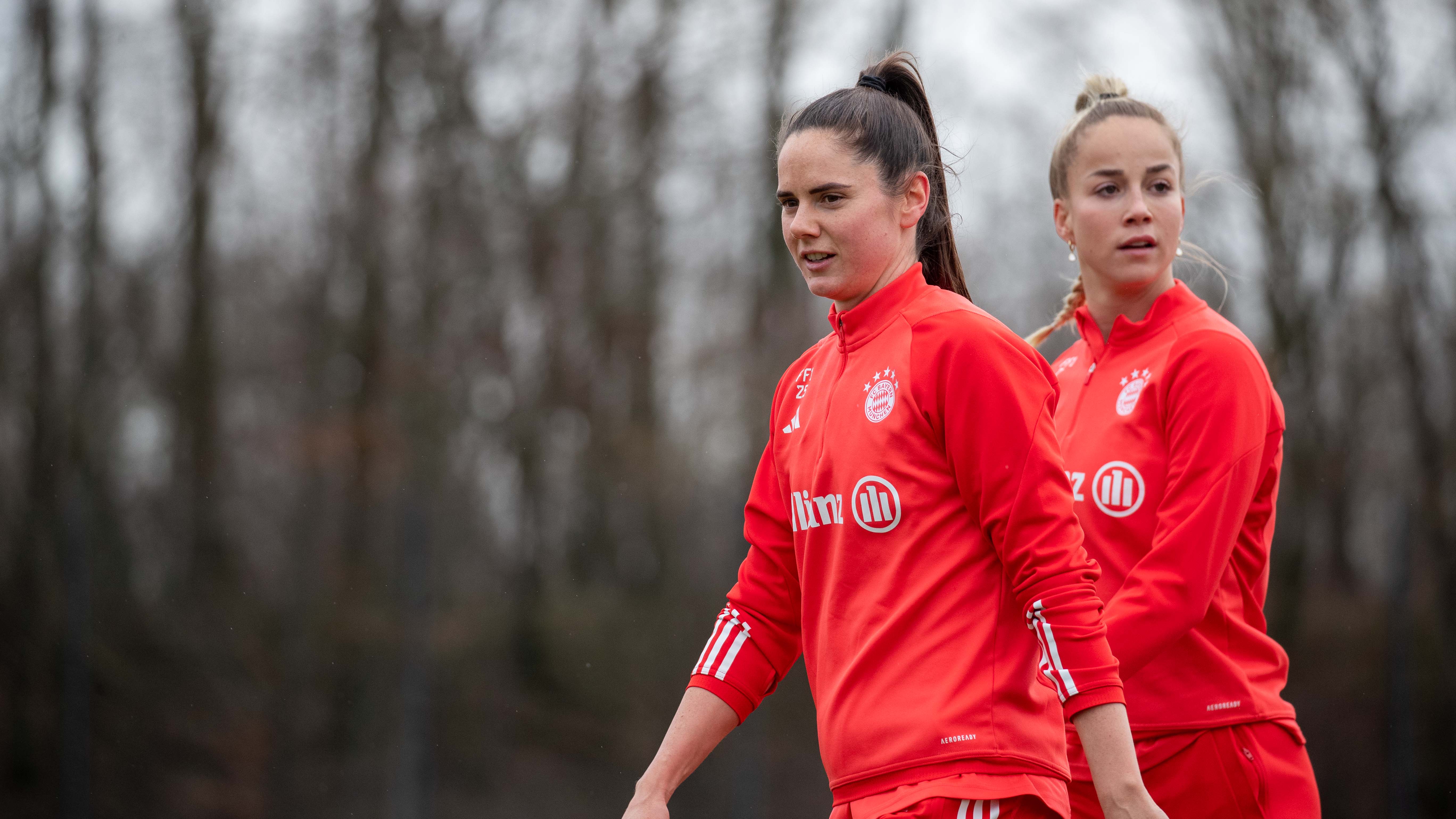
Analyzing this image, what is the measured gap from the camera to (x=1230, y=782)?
249 cm

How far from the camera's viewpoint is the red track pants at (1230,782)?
2.49m

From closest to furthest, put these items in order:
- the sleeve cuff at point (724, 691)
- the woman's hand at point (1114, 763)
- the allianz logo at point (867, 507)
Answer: the woman's hand at point (1114, 763) → the allianz logo at point (867, 507) → the sleeve cuff at point (724, 691)

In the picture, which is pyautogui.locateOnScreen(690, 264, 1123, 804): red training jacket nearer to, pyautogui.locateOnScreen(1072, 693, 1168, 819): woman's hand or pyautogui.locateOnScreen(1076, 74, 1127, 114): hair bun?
pyautogui.locateOnScreen(1072, 693, 1168, 819): woman's hand

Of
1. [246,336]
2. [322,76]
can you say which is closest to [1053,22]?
[322,76]

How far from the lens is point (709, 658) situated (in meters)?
2.38

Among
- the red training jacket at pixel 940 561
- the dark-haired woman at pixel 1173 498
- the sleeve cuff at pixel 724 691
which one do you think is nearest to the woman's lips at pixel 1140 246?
the dark-haired woman at pixel 1173 498

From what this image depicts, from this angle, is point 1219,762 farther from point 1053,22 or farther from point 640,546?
point 1053,22

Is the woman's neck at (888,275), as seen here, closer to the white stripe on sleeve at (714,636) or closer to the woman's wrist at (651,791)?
the white stripe on sleeve at (714,636)

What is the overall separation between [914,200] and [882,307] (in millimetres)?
218

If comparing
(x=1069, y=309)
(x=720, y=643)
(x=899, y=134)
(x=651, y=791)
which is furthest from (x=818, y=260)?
(x=1069, y=309)

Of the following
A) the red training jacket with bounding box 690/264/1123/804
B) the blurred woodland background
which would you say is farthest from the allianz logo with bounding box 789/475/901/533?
the blurred woodland background

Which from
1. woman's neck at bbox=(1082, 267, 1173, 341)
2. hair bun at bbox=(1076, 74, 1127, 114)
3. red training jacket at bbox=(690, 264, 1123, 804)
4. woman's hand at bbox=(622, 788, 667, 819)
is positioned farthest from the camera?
hair bun at bbox=(1076, 74, 1127, 114)

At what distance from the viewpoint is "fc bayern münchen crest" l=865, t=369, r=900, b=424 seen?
210cm

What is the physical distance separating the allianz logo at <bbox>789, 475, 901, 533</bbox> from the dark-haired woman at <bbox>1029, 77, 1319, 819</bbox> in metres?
0.60
